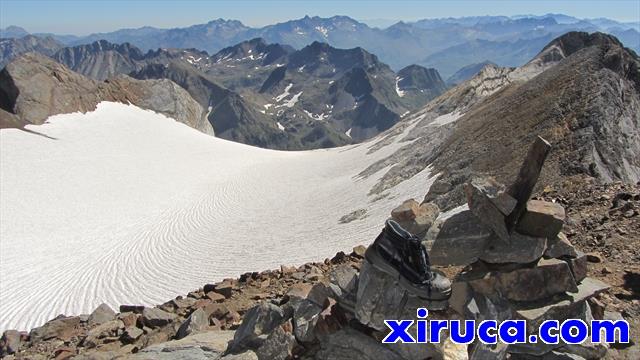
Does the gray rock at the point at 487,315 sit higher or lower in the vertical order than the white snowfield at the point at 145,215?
lower

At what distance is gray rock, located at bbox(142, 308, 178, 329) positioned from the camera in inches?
559


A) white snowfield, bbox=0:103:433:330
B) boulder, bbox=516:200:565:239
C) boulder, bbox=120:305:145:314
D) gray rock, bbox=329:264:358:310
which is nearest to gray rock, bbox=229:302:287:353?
gray rock, bbox=329:264:358:310

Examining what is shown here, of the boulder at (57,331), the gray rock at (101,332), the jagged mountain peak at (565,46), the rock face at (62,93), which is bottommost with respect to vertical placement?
the gray rock at (101,332)

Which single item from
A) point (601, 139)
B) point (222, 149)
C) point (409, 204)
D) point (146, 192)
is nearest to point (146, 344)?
point (409, 204)

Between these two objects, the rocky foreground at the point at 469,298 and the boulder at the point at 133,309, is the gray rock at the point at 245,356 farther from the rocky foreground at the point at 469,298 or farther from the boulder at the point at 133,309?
the boulder at the point at 133,309

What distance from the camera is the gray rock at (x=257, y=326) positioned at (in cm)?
1019

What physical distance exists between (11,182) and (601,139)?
48507mm

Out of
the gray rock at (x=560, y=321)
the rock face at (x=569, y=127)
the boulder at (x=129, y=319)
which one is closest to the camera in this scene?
the gray rock at (x=560, y=321)

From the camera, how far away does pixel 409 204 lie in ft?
36.6

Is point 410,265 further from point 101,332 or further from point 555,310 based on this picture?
point 101,332

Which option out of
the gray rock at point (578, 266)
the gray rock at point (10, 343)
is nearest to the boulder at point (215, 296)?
the gray rock at point (10, 343)

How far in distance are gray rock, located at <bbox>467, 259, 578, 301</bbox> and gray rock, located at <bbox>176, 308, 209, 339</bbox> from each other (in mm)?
7764

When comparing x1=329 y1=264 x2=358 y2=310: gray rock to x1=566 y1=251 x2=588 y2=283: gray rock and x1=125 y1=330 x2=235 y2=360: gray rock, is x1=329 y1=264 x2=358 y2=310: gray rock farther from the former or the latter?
x1=566 y1=251 x2=588 y2=283: gray rock

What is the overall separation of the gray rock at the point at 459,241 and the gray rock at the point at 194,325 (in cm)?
680
